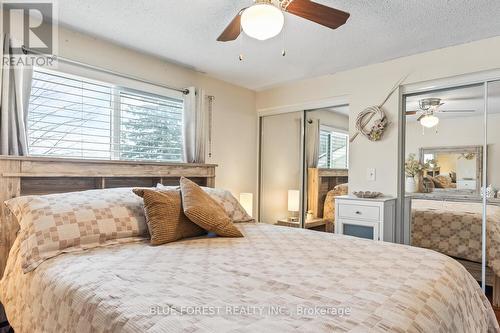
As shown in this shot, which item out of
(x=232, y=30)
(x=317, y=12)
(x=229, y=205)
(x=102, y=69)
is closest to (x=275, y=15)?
(x=317, y=12)

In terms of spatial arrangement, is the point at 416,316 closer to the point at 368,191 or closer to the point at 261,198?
the point at 368,191

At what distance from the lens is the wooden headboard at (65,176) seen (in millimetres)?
1890

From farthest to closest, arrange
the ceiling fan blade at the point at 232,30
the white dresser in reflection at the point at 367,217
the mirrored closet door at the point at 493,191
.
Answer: the white dresser in reflection at the point at 367,217 < the mirrored closet door at the point at 493,191 < the ceiling fan blade at the point at 232,30

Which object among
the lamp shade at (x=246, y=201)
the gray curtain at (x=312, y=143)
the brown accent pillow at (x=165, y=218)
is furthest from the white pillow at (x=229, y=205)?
the gray curtain at (x=312, y=143)

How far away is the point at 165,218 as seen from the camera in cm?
182

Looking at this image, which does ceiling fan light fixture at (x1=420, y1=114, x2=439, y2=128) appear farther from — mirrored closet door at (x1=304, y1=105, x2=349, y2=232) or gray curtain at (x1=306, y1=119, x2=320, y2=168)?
gray curtain at (x1=306, y1=119, x2=320, y2=168)

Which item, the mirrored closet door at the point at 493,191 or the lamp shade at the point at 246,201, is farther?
the lamp shade at the point at 246,201

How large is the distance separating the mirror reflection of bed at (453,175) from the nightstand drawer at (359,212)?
429mm

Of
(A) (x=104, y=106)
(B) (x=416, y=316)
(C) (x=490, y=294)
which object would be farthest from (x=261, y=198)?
(B) (x=416, y=316)

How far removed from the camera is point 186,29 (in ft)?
7.59

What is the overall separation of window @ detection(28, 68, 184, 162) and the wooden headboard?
24 centimetres

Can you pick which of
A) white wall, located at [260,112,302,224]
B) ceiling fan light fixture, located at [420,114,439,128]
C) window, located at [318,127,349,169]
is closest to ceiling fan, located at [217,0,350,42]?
ceiling fan light fixture, located at [420,114,439,128]

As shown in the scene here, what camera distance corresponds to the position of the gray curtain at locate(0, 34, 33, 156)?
1983 millimetres

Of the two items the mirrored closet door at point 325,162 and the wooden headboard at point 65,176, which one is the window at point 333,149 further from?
the wooden headboard at point 65,176
